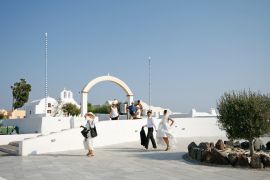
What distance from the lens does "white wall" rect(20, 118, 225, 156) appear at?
14359mm

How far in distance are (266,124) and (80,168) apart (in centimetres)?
573

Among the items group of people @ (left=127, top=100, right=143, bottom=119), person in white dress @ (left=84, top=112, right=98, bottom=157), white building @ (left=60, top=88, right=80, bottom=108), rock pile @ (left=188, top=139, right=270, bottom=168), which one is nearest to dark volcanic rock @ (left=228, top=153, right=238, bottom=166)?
rock pile @ (left=188, top=139, right=270, bottom=168)

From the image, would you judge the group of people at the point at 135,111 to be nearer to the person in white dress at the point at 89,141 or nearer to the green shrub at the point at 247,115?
the person in white dress at the point at 89,141

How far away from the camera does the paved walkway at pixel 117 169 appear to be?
28.8 ft

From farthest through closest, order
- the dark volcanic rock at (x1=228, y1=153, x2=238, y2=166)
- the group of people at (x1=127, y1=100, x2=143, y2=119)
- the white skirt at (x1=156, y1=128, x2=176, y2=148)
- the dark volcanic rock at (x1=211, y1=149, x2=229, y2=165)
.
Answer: the group of people at (x1=127, y1=100, x2=143, y2=119) → the white skirt at (x1=156, y1=128, x2=176, y2=148) → the dark volcanic rock at (x1=211, y1=149, x2=229, y2=165) → the dark volcanic rock at (x1=228, y1=153, x2=238, y2=166)

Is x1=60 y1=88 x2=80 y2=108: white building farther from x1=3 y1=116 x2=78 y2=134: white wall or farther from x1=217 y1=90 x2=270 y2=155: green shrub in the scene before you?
x1=217 y1=90 x2=270 y2=155: green shrub

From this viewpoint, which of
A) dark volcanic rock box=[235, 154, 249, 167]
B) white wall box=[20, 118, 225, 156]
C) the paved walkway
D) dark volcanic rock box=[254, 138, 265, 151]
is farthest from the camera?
white wall box=[20, 118, 225, 156]

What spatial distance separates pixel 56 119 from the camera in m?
23.3

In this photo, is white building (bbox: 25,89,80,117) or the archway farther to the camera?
white building (bbox: 25,89,80,117)

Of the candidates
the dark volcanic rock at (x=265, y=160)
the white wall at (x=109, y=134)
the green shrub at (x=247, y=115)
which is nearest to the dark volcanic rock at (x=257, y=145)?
the green shrub at (x=247, y=115)

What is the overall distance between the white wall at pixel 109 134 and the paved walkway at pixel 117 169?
1.72 metres

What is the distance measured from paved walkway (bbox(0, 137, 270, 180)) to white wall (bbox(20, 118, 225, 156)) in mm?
1722

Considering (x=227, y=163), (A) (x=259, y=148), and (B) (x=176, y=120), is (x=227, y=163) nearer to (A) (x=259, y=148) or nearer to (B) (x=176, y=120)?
(A) (x=259, y=148)

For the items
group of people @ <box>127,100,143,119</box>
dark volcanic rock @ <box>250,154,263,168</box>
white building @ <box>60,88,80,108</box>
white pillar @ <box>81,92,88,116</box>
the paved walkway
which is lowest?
the paved walkway
